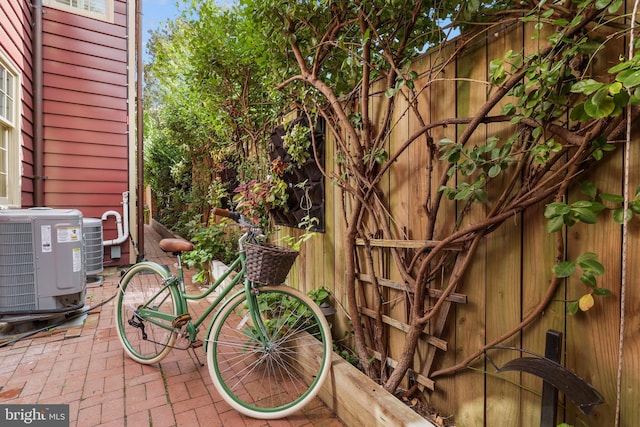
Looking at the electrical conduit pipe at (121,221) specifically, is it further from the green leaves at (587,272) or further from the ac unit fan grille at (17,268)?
the green leaves at (587,272)

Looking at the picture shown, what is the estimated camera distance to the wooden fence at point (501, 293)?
0.96 meters

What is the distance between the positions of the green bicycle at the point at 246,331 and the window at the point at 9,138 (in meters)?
2.55

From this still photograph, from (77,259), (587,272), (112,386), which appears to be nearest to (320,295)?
(112,386)

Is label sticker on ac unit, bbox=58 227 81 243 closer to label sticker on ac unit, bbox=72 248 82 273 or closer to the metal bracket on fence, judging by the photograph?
label sticker on ac unit, bbox=72 248 82 273

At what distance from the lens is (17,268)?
8.29 ft

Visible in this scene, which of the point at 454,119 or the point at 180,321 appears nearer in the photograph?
the point at 454,119

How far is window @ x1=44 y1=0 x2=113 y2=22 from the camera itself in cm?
439

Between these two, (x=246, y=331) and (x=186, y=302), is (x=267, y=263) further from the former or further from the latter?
(x=186, y=302)

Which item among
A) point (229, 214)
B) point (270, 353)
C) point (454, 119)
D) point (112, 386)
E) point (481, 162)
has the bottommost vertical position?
point (112, 386)

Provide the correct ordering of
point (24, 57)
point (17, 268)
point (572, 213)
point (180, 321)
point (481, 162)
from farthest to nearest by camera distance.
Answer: point (24, 57)
point (17, 268)
point (180, 321)
point (481, 162)
point (572, 213)

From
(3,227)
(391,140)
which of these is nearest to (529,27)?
(391,140)

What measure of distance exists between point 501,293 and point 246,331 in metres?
1.38

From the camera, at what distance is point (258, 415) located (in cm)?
157

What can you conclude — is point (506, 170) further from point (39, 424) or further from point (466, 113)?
point (39, 424)
